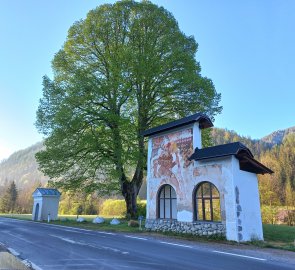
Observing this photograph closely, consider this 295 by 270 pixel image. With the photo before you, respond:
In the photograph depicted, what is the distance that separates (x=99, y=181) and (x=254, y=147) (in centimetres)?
8005

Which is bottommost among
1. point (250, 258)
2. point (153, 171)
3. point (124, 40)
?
point (250, 258)

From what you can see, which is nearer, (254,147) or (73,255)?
(73,255)

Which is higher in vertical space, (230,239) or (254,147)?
(254,147)

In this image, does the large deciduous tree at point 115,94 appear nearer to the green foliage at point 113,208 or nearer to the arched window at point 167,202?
the arched window at point 167,202

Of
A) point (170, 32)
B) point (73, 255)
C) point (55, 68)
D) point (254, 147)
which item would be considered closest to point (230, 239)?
point (73, 255)

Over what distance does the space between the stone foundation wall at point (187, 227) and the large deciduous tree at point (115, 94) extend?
5573mm

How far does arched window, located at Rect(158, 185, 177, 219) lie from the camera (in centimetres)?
1844

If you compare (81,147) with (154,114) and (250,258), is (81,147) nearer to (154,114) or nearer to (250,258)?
(154,114)

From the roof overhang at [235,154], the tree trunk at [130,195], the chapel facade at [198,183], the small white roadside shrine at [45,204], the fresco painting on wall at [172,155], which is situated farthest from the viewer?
the small white roadside shrine at [45,204]

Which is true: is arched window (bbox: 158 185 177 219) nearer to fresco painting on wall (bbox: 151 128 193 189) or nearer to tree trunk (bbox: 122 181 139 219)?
fresco painting on wall (bbox: 151 128 193 189)

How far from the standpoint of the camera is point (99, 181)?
24.7 m

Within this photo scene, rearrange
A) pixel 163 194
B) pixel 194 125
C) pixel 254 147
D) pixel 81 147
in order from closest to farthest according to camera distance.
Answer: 1. pixel 194 125
2. pixel 163 194
3. pixel 81 147
4. pixel 254 147

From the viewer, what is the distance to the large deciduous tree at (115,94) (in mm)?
22609

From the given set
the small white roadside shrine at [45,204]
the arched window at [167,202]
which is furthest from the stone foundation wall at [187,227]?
the small white roadside shrine at [45,204]
